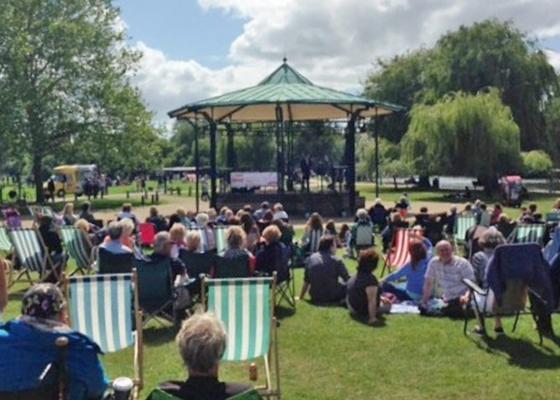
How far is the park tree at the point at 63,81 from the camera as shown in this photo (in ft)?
111

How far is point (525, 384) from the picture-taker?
20.1 ft

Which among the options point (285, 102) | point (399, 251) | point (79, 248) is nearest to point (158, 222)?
point (79, 248)

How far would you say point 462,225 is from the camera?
47.0ft

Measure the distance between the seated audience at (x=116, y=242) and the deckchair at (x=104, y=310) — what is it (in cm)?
255

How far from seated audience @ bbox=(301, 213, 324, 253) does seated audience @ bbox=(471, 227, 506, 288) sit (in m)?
4.10

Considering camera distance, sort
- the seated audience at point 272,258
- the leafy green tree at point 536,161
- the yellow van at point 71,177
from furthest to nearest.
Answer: the yellow van at point 71,177 → the leafy green tree at point 536,161 → the seated audience at point 272,258

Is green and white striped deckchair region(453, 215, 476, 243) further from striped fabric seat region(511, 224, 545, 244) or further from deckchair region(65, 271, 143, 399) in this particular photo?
deckchair region(65, 271, 143, 399)

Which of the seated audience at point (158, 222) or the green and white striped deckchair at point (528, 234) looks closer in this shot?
the green and white striped deckchair at point (528, 234)

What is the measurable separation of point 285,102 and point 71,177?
33043 mm

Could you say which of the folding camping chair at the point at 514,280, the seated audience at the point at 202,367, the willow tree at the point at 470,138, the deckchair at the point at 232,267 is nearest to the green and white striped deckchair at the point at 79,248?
the deckchair at the point at 232,267

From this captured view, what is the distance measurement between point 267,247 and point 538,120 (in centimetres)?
3509

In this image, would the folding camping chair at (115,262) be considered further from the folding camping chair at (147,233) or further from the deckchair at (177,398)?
the folding camping chair at (147,233)

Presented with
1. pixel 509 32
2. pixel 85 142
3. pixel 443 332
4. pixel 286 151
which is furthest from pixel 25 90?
pixel 443 332

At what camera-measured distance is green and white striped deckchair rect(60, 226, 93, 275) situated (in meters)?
11.6
